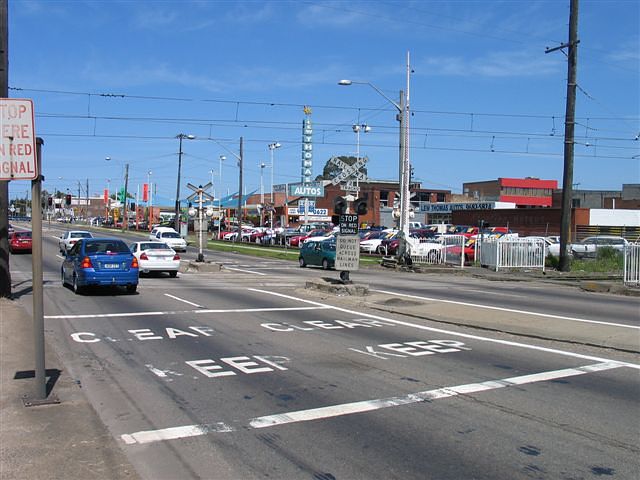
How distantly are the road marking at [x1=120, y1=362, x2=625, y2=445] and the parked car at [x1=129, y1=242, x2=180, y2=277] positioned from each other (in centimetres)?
1895

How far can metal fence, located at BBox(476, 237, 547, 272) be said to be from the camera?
105 feet

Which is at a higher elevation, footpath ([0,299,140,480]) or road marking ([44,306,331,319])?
footpath ([0,299,140,480])

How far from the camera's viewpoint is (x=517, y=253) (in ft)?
106

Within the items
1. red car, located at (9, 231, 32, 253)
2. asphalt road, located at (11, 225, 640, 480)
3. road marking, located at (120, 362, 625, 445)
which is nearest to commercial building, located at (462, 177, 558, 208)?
red car, located at (9, 231, 32, 253)

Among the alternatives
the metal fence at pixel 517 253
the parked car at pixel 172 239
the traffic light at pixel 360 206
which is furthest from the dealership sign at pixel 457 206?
the traffic light at pixel 360 206

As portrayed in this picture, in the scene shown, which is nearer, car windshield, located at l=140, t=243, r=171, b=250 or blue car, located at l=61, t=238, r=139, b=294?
blue car, located at l=61, t=238, r=139, b=294

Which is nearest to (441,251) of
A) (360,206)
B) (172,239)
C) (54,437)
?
(360,206)

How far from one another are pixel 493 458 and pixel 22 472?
3939mm

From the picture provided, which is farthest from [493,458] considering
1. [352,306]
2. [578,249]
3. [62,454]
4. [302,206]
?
[302,206]

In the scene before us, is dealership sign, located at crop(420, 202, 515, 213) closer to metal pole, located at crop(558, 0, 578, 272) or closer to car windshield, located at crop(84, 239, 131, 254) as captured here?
metal pole, located at crop(558, 0, 578, 272)

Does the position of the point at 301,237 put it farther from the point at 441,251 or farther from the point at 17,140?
the point at 17,140

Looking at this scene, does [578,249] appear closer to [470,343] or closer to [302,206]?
[302,206]

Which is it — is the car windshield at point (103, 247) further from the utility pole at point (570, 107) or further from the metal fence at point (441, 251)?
the utility pole at point (570, 107)

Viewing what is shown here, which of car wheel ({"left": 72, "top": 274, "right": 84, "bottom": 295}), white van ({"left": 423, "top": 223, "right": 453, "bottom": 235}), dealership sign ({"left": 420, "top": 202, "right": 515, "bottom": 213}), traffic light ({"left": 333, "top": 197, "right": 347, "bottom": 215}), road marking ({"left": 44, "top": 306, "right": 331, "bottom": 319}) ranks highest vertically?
dealership sign ({"left": 420, "top": 202, "right": 515, "bottom": 213})
